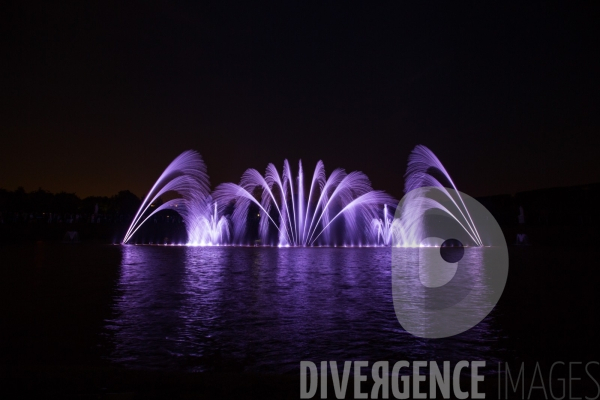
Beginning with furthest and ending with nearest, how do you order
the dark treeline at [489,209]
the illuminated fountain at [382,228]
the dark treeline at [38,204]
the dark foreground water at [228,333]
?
1. the dark treeline at [38,204]
2. the illuminated fountain at [382,228]
3. the dark treeline at [489,209]
4. the dark foreground water at [228,333]

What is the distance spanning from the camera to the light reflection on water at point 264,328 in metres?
7.39

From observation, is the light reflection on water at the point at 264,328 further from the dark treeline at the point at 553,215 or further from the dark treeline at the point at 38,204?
the dark treeline at the point at 38,204

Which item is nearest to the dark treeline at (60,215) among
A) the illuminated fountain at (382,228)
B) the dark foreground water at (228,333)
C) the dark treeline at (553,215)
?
the illuminated fountain at (382,228)

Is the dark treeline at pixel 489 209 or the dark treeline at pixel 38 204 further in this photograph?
the dark treeline at pixel 38 204

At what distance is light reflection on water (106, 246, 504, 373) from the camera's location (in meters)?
7.39

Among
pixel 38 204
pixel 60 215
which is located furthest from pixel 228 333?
pixel 38 204

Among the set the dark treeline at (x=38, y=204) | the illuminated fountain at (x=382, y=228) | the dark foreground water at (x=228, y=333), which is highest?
the dark treeline at (x=38, y=204)

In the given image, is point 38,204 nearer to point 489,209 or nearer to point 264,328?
point 489,209

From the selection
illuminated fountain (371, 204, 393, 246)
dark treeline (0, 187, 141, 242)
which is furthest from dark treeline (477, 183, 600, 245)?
dark treeline (0, 187, 141, 242)

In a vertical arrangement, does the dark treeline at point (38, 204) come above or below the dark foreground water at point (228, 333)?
above

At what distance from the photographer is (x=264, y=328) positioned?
931 centimetres

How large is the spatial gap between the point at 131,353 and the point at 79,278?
10.9m

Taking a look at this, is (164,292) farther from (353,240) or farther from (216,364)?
(353,240)

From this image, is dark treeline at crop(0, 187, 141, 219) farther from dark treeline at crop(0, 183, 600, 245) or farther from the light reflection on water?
the light reflection on water
